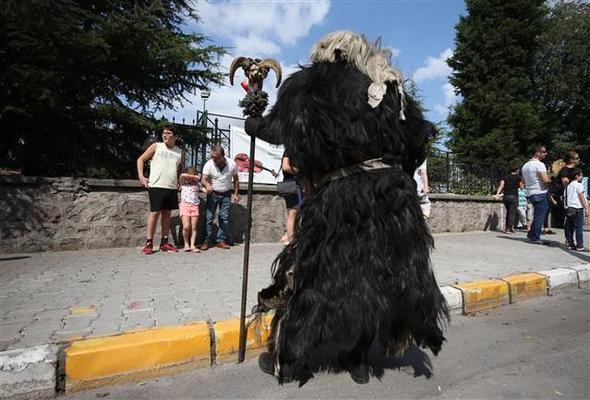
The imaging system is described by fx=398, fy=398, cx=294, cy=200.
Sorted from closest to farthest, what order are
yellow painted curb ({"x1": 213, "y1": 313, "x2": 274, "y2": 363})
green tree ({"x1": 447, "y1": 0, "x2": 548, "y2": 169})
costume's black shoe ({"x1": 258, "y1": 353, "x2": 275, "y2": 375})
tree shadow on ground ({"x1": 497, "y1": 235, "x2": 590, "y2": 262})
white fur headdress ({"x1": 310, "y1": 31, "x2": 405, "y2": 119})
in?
white fur headdress ({"x1": 310, "y1": 31, "x2": 405, "y2": 119})
costume's black shoe ({"x1": 258, "y1": 353, "x2": 275, "y2": 375})
yellow painted curb ({"x1": 213, "y1": 313, "x2": 274, "y2": 363})
tree shadow on ground ({"x1": 497, "y1": 235, "x2": 590, "y2": 262})
green tree ({"x1": 447, "y1": 0, "x2": 548, "y2": 169})

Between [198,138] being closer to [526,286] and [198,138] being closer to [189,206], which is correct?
[189,206]

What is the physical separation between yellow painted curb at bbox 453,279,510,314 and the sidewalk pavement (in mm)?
285

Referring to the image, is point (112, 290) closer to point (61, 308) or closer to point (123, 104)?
point (61, 308)

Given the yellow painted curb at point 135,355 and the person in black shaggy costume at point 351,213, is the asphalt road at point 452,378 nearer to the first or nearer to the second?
the yellow painted curb at point 135,355

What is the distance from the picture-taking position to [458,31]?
742 inches

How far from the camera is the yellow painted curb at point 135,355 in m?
2.45

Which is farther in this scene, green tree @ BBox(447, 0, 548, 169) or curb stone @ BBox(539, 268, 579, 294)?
green tree @ BBox(447, 0, 548, 169)

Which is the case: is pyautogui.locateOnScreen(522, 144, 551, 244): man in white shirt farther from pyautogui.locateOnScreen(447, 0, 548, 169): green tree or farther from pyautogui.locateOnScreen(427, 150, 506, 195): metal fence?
pyautogui.locateOnScreen(447, 0, 548, 169): green tree

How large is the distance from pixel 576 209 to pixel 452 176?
3761 millimetres

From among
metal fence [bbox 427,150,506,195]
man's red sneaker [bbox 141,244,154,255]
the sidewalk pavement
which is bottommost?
the sidewalk pavement

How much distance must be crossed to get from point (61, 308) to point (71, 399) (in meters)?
1.25

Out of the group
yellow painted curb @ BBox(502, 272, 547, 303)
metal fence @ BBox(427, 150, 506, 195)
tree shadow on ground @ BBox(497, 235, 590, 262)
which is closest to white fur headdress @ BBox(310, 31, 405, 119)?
yellow painted curb @ BBox(502, 272, 547, 303)

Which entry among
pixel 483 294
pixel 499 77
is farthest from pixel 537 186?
pixel 499 77

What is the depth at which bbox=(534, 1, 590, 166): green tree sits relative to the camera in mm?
22375
